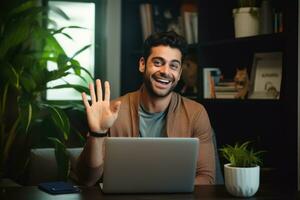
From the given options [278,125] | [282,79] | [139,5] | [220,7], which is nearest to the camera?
[282,79]

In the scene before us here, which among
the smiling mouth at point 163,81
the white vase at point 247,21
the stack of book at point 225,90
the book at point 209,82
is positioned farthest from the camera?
the book at point 209,82

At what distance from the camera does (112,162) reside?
1490 mm

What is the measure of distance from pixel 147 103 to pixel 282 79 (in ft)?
2.19

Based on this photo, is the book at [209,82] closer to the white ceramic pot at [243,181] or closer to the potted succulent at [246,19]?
the potted succulent at [246,19]

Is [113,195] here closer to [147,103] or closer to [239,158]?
[239,158]

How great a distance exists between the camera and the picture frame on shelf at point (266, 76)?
95.0 inches

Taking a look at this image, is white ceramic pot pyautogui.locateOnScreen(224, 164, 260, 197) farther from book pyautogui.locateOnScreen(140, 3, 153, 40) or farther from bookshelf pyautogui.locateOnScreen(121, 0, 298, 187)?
book pyautogui.locateOnScreen(140, 3, 153, 40)

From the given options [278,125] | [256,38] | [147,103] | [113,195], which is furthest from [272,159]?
[113,195]

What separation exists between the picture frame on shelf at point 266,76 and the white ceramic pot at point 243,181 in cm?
87

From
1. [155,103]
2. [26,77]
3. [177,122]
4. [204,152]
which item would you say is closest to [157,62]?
[155,103]

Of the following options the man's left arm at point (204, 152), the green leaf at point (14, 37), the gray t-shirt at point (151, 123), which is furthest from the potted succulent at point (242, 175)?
the green leaf at point (14, 37)

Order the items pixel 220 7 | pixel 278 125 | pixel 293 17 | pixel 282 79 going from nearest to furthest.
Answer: pixel 293 17 < pixel 282 79 < pixel 278 125 < pixel 220 7

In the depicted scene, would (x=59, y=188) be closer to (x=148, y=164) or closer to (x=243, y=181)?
(x=148, y=164)

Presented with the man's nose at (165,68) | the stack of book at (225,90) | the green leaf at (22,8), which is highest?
the green leaf at (22,8)
